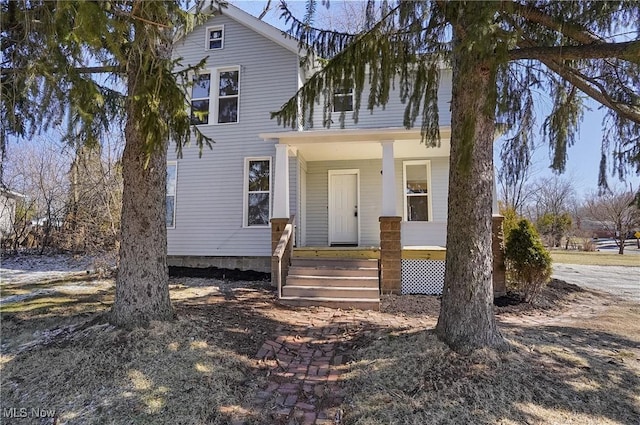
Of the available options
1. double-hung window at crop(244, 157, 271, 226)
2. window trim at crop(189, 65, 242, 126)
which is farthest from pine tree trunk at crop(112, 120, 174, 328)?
window trim at crop(189, 65, 242, 126)

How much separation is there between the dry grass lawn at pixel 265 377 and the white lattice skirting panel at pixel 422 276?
264 cm

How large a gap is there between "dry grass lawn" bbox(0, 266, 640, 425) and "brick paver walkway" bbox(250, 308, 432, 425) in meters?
0.11

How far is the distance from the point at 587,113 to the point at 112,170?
11.1 m

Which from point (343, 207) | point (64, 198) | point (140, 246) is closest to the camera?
point (140, 246)

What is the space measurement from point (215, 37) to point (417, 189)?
288 inches

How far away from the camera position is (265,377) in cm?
343

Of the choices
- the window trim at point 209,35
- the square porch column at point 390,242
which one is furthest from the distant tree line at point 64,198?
the square porch column at point 390,242

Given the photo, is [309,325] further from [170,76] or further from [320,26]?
[320,26]

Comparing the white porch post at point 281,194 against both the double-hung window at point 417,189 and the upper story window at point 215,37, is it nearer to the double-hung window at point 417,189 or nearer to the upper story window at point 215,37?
the double-hung window at point 417,189

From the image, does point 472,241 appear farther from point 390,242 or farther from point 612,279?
point 612,279

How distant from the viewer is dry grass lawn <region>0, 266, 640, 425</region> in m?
2.70

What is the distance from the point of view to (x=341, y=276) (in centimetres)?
693

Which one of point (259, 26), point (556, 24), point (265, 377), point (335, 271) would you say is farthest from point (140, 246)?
point (259, 26)

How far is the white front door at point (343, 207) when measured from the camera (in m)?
9.84
